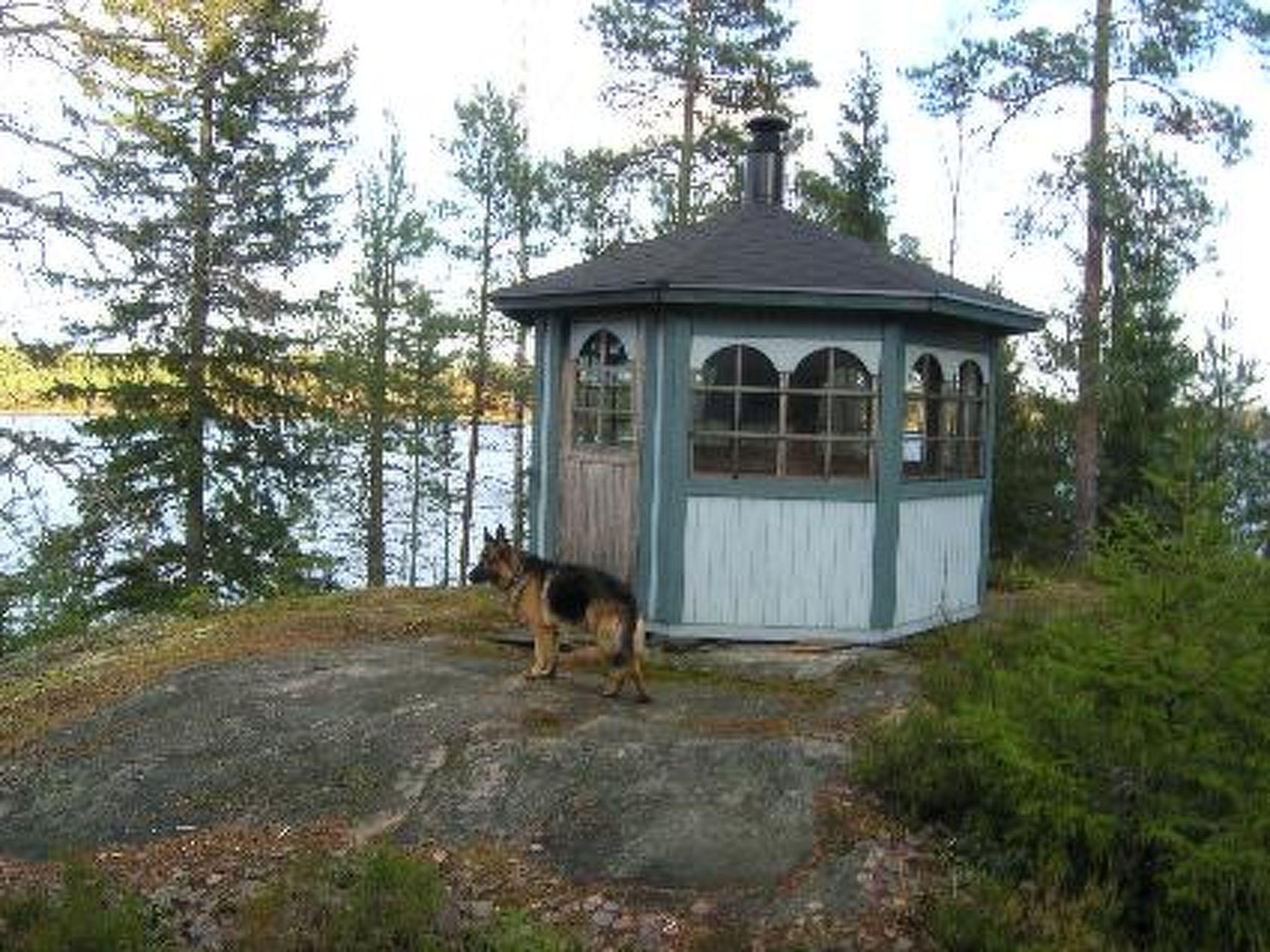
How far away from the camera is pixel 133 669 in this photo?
9672 mm

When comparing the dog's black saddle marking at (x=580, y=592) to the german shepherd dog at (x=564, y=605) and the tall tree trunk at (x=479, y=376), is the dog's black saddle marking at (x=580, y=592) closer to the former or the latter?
the german shepherd dog at (x=564, y=605)

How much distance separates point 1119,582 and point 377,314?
23.0 metres

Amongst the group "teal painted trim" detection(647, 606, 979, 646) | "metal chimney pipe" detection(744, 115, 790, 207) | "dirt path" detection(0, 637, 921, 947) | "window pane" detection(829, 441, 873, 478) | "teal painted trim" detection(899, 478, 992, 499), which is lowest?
"dirt path" detection(0, 637, 921, 947)

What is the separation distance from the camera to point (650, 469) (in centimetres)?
1009

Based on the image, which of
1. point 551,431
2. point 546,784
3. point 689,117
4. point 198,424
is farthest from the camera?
point 689,117

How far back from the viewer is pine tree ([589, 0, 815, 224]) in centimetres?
2194

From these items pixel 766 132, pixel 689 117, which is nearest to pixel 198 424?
pixel 689 117

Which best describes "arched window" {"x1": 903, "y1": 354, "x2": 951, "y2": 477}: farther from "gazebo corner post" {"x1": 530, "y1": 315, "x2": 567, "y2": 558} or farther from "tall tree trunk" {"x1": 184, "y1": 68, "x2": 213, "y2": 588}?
"tall tree trunk" {"x1": 184, "y1": 68, "x2": 213, "y2": 588}

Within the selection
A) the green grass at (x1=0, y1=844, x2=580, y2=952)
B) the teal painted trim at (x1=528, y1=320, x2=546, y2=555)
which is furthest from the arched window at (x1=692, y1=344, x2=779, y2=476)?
the green grass at (x1=0, y1=844, x2=580, y2=952)

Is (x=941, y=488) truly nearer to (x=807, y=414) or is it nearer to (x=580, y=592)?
(x=807, y=414)

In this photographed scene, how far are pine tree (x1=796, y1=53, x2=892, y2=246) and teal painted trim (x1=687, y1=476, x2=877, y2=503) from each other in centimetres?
1294

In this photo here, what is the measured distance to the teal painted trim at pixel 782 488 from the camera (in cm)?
988

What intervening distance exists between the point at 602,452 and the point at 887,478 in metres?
2.53

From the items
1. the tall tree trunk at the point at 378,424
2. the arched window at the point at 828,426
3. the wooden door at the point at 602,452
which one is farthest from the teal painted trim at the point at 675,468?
the tall tree trunk at the point at 378,424
